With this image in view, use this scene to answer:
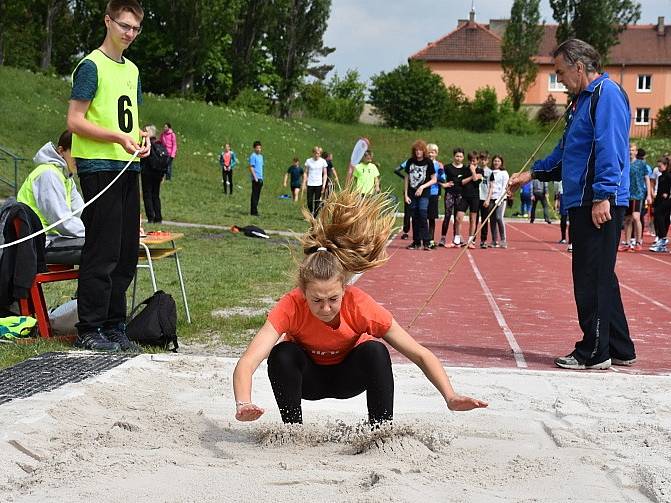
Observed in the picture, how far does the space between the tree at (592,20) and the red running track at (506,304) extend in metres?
48.8

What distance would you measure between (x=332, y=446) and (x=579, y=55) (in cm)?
352

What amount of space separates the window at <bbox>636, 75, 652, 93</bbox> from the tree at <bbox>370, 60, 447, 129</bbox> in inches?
1150

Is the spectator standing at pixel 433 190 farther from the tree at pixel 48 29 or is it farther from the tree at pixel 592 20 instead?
the tree at pixel 592 20

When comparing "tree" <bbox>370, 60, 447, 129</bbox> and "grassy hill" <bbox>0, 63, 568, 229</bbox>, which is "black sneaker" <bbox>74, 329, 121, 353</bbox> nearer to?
"grassy hill" <bbox>0, 63, 568, 229</bbox>

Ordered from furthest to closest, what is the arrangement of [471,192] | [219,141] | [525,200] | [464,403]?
[219,141] → [525,200] → [471,192] → [464,403]

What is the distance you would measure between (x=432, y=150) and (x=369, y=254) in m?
12.8

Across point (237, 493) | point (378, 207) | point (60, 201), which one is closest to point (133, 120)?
point (60, 201)

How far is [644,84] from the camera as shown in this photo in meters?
84.4

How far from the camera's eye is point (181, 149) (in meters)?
34.5

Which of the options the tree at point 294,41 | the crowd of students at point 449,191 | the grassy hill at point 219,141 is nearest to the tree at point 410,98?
the grassy hill at point 219,141

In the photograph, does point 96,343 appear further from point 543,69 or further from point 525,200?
point 543,69

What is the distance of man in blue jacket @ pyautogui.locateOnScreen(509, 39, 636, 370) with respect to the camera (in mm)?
6309

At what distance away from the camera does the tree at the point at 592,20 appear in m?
62.5

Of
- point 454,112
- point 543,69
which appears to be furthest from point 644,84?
point 454,112
